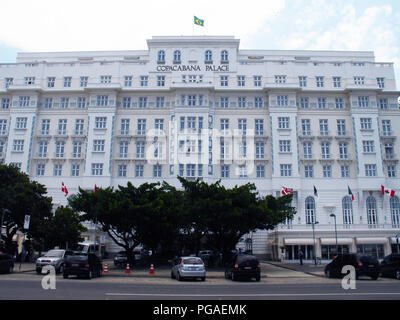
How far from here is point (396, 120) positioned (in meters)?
56.7

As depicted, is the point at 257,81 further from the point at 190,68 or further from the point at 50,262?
the point at 50,262

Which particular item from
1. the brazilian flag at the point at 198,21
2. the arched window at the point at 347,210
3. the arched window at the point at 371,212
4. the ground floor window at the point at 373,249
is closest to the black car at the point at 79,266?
the ground floor window at the point at 373,249

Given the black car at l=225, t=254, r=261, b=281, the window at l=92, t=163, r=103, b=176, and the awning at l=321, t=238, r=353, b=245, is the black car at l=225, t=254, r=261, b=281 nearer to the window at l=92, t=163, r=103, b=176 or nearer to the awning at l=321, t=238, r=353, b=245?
the awning at l=321, t=238, r=353, b=245

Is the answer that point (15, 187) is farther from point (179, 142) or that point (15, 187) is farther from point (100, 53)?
point (100, 53)

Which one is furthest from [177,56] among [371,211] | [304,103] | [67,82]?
[371,211]

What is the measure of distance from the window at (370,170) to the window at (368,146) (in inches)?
91.1

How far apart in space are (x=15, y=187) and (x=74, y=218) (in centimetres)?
724

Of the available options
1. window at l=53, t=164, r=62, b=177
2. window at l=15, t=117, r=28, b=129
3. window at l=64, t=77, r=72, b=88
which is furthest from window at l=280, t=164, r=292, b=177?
window at l=15, t=117, r=28, b=129

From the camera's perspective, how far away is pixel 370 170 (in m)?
53.9

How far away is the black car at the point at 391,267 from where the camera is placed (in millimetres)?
25625

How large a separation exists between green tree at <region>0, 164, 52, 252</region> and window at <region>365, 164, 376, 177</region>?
44338 mm

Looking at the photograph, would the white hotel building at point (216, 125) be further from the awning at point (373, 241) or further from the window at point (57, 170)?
the awning at point (373, 241)

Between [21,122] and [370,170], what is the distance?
5423cm

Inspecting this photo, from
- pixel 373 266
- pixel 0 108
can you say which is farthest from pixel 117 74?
pixel 373 266
